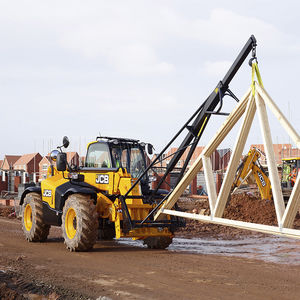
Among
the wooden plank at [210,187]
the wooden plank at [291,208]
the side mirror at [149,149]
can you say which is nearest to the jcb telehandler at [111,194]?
the side mirror at [149,149]

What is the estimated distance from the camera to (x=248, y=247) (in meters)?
12.0

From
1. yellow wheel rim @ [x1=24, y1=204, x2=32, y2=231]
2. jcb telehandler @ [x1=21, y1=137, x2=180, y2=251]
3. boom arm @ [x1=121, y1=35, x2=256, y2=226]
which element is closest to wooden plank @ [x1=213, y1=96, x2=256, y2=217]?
boom arm @ [x1=121, y1=35, x2=256, y2=226]

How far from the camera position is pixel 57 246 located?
11078 millimetres

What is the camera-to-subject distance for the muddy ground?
21.3 feet

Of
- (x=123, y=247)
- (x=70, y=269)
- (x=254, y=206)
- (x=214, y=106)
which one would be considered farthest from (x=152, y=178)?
(x=254, y=206)

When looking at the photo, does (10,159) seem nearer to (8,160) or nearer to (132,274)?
(8,160)

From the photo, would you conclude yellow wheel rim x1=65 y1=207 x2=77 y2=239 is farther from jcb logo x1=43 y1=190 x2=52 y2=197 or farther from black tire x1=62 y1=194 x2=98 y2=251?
jcb logo x1=43 y1=190 x2=52 y2=197

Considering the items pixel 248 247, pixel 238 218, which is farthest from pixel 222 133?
pixel 238 218

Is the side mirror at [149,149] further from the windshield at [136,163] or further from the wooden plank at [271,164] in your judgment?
the wooden plank at [271,164]

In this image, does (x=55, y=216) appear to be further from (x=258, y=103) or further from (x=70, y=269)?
(x=258, y=103)

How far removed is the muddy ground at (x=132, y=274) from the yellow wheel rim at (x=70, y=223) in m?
0.45

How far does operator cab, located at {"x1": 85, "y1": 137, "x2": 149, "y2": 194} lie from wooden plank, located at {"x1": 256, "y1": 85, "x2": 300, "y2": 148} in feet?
14.8

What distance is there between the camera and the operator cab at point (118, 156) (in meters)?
10.8

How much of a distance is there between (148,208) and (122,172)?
1063mm
